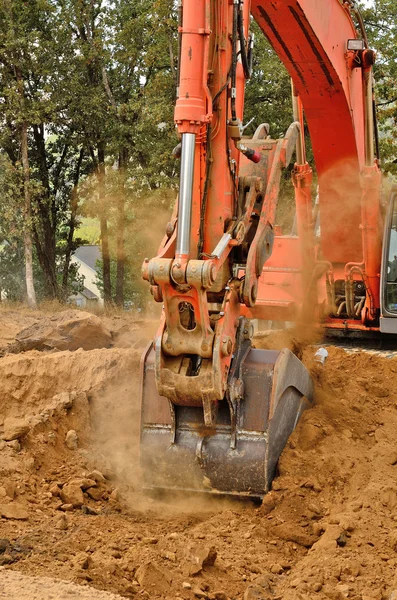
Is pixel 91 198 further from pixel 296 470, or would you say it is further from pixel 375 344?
pixel 296 470

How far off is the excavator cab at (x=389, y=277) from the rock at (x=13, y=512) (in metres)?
4.95

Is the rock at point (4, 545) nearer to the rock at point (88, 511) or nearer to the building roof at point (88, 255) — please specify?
the rock at point (88, 511)

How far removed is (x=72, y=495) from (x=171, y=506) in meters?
0.68

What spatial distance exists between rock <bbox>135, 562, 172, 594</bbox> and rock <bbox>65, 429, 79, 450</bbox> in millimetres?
2126

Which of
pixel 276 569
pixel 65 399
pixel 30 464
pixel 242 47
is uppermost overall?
pixel 242 47

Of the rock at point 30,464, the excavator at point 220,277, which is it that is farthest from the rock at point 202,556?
the rock at point 30,464

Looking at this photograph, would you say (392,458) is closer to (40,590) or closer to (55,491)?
(55,491)

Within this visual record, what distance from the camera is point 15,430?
609 centimetres

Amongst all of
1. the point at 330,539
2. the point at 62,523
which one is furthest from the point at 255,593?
the point at 62,523

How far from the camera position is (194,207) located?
17.2 ft

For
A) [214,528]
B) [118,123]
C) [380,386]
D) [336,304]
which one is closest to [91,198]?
[118,123]

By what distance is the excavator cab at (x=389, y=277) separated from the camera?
348 inches

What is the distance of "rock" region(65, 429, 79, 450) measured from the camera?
20.8ft

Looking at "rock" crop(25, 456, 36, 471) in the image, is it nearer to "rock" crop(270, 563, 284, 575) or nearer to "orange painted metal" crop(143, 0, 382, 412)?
"orange painted metal" crop(143, 0, 382, 412)
